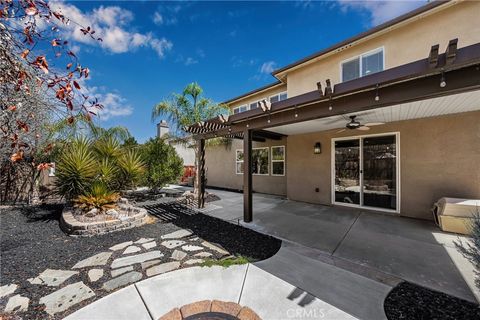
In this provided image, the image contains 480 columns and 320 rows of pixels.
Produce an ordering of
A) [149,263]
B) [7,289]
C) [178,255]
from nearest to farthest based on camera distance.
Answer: [7,289] < [149,263] < [178,255]

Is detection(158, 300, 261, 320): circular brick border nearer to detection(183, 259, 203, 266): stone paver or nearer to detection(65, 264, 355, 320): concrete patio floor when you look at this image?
detection(65, 264, 355, 320): concrete patio floor

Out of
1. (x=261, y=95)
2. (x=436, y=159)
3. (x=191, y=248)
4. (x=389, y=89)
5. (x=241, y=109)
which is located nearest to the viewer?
(x=389, y=89)

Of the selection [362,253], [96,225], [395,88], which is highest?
[395,88]

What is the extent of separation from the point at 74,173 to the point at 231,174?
27.4 feet

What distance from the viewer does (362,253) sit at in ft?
12.9

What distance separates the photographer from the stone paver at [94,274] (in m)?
3.18

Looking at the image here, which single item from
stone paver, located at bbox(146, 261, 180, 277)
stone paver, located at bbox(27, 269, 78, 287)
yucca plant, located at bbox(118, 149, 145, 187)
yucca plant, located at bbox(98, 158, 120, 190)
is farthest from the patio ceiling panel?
yucca plant, located at bbox(98, 158, 120, 190)

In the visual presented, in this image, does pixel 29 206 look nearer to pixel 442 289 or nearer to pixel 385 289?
pixel 385 289

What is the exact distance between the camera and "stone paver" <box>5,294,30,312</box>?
8.23ft

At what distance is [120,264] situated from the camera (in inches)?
142

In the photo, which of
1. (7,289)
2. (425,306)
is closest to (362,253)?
(425,306)

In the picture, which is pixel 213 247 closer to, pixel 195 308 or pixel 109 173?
pixel 195 308

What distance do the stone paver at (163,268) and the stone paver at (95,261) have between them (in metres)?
1.03

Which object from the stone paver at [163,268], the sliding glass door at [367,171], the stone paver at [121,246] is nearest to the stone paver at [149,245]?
the stone paver at [121,246]
